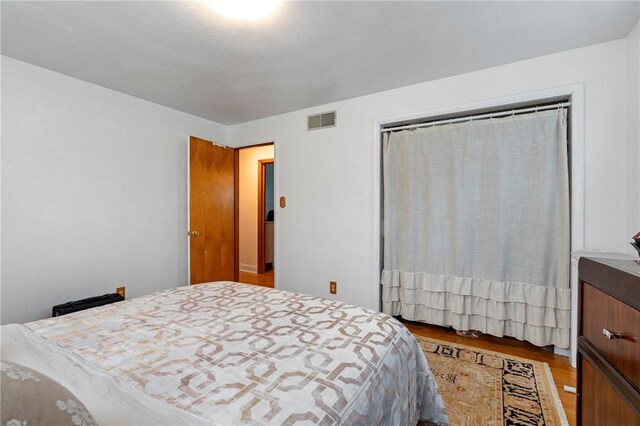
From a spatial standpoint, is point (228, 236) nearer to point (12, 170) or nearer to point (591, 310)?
point (12, 170)

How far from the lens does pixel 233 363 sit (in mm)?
1027

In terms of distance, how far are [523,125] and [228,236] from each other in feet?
11.6

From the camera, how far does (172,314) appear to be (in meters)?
1.51

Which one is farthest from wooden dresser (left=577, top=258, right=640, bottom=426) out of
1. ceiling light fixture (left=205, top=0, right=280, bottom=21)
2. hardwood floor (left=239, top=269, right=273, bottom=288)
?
hardwood floor (left=239, top=269, right=273, bottom=288)

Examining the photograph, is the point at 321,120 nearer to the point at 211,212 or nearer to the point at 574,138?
the point at 211,212

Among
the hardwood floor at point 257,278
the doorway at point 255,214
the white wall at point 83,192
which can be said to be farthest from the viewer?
the doorway at point 255,214

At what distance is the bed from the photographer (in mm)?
796

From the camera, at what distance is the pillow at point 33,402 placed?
426 millimetres

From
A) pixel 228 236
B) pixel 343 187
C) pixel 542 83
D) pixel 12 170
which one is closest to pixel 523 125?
pixel 542 83

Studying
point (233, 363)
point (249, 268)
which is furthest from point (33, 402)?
Answer: point (249, 268)

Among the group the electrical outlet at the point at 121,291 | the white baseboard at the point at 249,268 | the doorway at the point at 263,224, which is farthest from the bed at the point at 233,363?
the white baseboard at the point at 249,268

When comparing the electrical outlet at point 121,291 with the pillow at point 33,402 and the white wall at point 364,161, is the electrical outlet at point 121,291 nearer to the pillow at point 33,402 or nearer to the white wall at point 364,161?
the white wall at point 364,161

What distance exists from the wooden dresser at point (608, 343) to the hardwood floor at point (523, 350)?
713 millimetres

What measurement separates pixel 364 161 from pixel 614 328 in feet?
7.78
